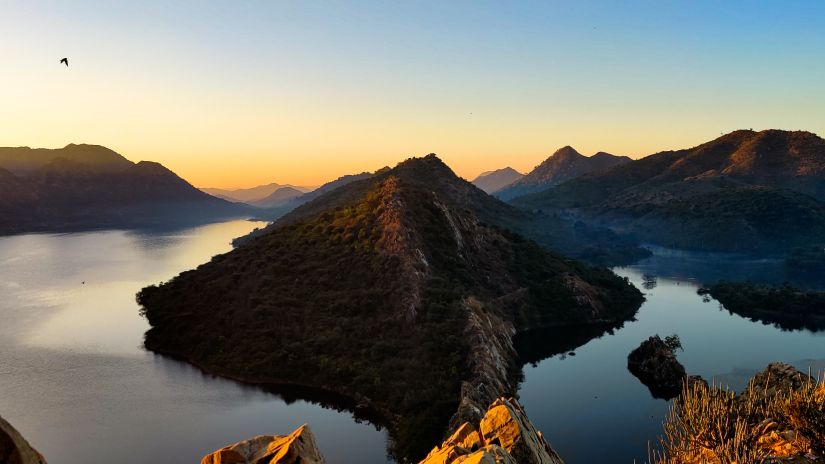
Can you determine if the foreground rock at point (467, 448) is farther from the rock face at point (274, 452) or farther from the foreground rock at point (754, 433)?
the foreground rock at point (754, 433)

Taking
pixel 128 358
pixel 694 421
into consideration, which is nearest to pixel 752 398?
pixel 694 421

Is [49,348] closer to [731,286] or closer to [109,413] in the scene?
[109,413]

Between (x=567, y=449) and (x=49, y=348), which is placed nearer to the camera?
(x=567, y=449)

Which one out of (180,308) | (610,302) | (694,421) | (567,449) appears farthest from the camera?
(610,302)

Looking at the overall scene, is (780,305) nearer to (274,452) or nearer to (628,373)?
(628,373)

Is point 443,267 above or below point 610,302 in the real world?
above

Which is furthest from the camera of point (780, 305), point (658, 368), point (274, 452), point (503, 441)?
point (780, 305)

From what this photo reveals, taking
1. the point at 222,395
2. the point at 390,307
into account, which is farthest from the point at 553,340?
the point at 222,395

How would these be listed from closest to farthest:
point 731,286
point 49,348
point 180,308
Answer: point 49,348 → point 180,308 → point 731,286
